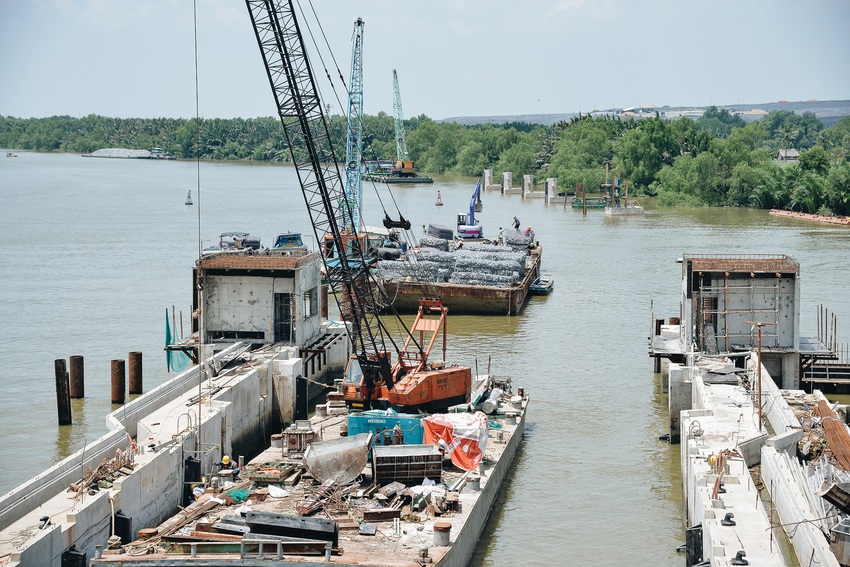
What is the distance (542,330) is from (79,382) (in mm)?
20990

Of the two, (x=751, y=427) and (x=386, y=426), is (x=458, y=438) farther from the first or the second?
(x=751, y=427)

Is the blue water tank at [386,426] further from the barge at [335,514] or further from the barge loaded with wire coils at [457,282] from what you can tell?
the barge loaded with wire coils at [457,282]

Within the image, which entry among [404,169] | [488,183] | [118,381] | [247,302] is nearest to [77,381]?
[118,381]

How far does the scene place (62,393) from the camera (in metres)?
35.0

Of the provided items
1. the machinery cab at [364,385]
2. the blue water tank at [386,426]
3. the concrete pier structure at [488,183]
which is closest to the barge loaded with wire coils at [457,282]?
the machinery cab at [364,385]

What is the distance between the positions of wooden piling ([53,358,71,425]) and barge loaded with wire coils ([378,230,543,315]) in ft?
68.2

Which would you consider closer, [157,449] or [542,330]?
[157,449]

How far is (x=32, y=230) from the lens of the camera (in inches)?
3600

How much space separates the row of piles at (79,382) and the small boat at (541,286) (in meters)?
27.2

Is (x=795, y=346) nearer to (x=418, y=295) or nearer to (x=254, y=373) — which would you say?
(x=254, y=373)

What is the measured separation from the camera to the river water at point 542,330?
95.9 ft

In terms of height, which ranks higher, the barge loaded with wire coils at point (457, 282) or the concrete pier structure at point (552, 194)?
the concrete pier structure at point (552, 194)

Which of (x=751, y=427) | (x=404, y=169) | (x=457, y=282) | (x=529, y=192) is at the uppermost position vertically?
(x=404, y=169)

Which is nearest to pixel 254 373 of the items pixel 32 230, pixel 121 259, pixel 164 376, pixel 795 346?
pixel 164 376
